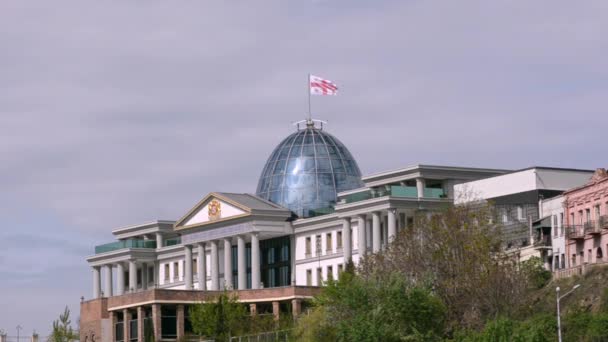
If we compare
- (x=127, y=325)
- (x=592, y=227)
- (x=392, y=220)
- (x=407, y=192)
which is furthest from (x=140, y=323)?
(x=592, y=227)

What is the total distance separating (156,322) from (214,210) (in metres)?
20.0

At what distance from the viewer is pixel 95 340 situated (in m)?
152

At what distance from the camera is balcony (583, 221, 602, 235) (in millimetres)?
115562

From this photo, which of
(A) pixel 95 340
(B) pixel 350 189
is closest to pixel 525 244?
(B) pixel 350 189

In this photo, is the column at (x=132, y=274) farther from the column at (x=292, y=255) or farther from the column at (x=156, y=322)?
the column at (x=156, y=322)

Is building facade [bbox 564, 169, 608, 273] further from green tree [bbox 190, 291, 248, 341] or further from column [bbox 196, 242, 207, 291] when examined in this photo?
column [bbox 196, 242, 207, 291]

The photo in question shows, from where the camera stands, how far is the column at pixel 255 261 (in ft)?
514

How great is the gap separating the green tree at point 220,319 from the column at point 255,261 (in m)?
23.0

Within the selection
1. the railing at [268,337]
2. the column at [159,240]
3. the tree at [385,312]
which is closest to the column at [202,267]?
the column at [159,240]

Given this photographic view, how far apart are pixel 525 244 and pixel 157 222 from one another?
192ft

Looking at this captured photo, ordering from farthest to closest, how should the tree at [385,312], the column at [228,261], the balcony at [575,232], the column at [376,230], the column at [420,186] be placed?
the column at [228,261] < the column at [376,230] < the column at [420,186] < the balcony at [575,232] < the tree at [385,312]

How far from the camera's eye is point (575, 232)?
11919cm

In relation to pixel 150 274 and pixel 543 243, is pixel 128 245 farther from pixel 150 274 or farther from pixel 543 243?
pixel 543 243

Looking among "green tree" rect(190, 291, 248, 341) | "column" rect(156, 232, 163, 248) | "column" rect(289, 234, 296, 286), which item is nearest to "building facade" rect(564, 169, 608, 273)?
"green tree" rect(190, 291, 248, 341)
